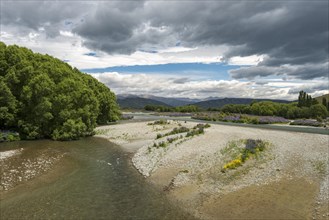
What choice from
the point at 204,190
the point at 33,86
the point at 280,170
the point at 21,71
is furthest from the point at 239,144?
the point at 21,71

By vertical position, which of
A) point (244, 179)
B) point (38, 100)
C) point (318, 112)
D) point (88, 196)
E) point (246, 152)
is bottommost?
point (88, 196)

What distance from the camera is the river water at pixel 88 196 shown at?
17072 millimetres

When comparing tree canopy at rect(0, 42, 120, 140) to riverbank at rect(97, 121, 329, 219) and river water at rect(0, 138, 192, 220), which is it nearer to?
river water at rect(0, 138, 192, 220)

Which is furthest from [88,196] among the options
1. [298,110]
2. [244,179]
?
→ [298,110]

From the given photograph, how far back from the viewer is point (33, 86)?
4903 centimetres

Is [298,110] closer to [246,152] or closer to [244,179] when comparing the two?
[246,152]

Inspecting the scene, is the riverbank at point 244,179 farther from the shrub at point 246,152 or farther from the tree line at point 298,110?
the tree line at point 298,110

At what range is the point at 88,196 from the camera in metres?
20.3

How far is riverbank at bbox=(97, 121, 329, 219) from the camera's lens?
17.3m

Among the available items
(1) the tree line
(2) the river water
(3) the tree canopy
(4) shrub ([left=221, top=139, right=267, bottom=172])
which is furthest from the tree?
(2) the river water

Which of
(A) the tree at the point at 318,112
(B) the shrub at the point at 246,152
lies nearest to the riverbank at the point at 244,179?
(B) the shrub at the point at 246,152

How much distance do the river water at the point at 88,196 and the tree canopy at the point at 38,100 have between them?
64.7ft

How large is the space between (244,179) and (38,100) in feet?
138

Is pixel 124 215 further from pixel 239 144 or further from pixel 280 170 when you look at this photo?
pixel 239 144
